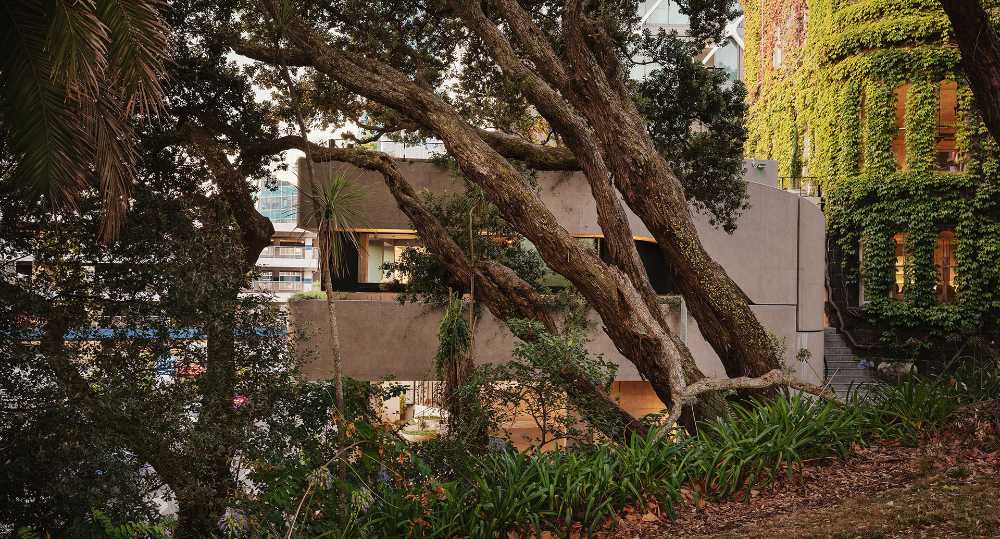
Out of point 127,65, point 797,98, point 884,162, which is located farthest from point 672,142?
point 797,98

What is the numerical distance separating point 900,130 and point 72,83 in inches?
803

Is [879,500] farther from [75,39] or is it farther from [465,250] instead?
[465,250]

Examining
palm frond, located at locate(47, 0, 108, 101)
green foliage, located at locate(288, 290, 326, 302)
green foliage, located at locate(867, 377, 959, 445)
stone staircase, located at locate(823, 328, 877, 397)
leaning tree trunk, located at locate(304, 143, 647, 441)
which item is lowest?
stone staircase, located at locate(823, 328, 877, 397)

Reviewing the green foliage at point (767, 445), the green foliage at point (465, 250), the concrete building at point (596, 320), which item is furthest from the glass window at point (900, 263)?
the green foliage at point (767, 445)

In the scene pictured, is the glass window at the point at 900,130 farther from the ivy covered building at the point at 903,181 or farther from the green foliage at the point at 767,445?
the green foliage at the point at 767,445

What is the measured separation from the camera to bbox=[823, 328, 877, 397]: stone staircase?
1797cm

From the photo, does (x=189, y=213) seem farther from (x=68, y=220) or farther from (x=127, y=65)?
(x=127, y=65)

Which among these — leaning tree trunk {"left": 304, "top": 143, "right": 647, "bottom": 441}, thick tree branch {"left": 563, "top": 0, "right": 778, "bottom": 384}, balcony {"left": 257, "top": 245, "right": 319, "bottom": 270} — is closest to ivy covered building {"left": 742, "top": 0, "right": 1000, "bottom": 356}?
thick tree branch {"left": 563, "top": 0, "right": 778, "bottom": 384}

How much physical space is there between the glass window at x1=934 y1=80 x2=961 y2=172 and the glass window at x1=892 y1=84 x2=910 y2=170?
2.61 feet

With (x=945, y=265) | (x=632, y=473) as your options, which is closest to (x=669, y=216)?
(x=632, y=473)

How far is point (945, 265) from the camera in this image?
61.7 feet

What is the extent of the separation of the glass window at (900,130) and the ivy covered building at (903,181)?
33mm

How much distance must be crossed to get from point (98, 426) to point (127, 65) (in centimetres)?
255

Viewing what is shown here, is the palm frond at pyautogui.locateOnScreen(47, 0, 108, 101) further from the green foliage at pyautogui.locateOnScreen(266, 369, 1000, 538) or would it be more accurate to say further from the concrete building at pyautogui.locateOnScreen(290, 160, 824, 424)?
the concrete building at pyautogui.locateOnScreen(290, 160, 824, 424)
